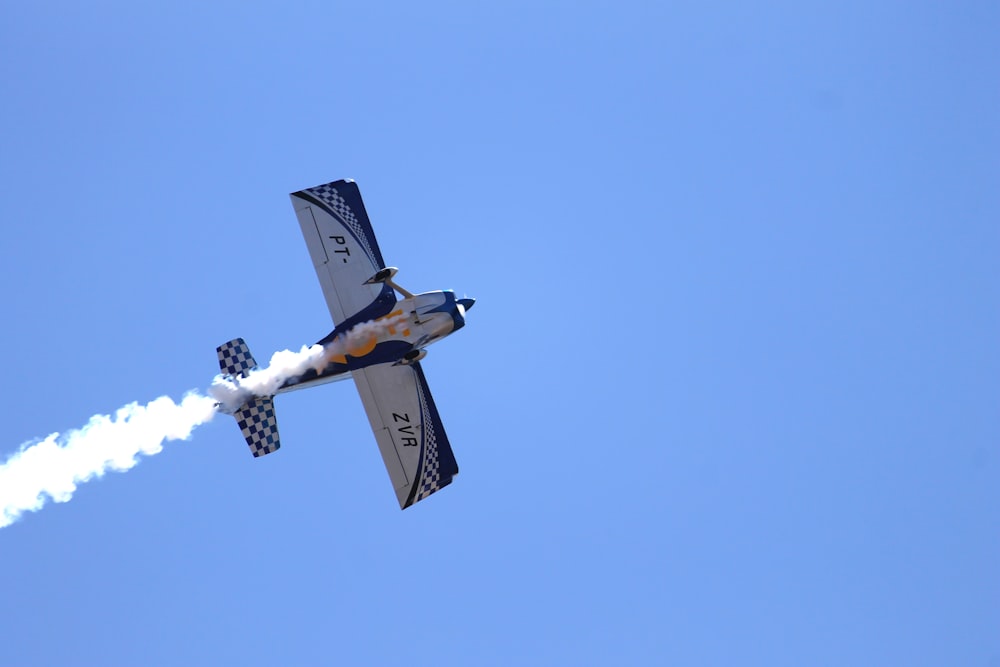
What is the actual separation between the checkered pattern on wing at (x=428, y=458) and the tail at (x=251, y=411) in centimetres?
325


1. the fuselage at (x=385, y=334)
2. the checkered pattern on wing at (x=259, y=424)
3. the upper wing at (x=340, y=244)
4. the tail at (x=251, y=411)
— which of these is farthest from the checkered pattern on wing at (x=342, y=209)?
the checkered pattern on wing at (x=259, y=424)

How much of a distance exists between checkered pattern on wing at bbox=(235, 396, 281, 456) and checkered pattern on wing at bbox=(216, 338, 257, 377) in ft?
2.38

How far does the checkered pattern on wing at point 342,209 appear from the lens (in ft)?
77.0

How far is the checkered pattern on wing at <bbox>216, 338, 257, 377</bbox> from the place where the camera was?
23125 mm

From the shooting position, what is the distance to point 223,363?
2316 cm

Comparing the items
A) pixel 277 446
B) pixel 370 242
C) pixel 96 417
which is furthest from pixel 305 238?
pixel 96 417

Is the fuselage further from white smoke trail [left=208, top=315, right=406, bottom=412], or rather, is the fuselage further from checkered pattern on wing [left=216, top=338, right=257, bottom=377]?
checkered pattern on wing [left=216, top=338, right=257, bottom=377]

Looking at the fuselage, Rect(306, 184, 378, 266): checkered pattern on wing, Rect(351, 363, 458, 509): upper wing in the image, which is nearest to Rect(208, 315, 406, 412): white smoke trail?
the fuselage

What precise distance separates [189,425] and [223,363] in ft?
5.13

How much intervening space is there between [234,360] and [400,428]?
3.96 m

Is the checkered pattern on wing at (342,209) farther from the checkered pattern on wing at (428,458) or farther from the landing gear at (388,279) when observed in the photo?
the checkered pattern on wing at (428,458)

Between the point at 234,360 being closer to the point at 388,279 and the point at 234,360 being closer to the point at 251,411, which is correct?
the point at 251,411

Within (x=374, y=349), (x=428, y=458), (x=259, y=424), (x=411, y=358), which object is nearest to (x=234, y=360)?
(x=259, y=424)

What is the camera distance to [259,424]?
75.8 feet
